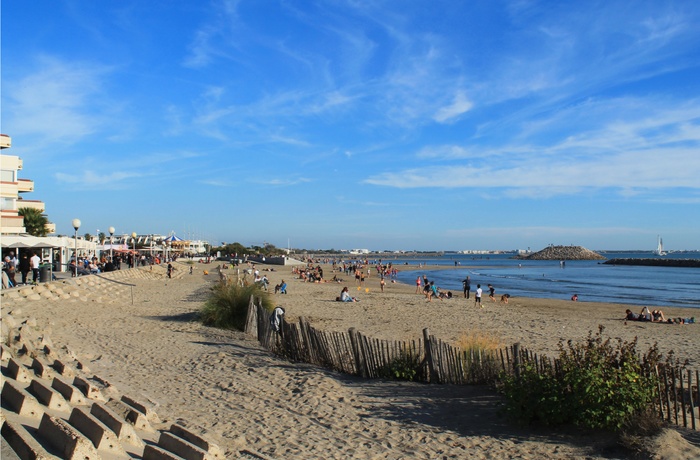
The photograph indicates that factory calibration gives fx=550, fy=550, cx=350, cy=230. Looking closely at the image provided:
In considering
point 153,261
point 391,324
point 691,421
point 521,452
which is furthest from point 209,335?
point 153,261

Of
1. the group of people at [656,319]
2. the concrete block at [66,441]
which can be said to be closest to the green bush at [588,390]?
the concrete block at [66,441]

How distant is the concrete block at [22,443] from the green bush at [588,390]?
5235 millimetres

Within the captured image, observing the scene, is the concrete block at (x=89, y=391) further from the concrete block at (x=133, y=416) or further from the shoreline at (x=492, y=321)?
the shoreline at (x=492, y=321)

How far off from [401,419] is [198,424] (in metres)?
2.70

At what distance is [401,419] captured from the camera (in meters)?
7.49

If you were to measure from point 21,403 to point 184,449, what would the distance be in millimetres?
1459

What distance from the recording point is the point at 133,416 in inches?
238

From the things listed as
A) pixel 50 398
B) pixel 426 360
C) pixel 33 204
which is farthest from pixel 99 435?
pixel 33 204

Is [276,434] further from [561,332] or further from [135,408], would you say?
[561,332]

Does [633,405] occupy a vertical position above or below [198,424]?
above

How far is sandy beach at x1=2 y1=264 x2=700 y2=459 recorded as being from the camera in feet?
21.0

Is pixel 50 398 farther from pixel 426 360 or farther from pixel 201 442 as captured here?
pixel 426 360

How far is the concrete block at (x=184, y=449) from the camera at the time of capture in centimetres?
496

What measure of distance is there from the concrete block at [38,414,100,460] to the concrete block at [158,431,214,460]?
43.4 inches
